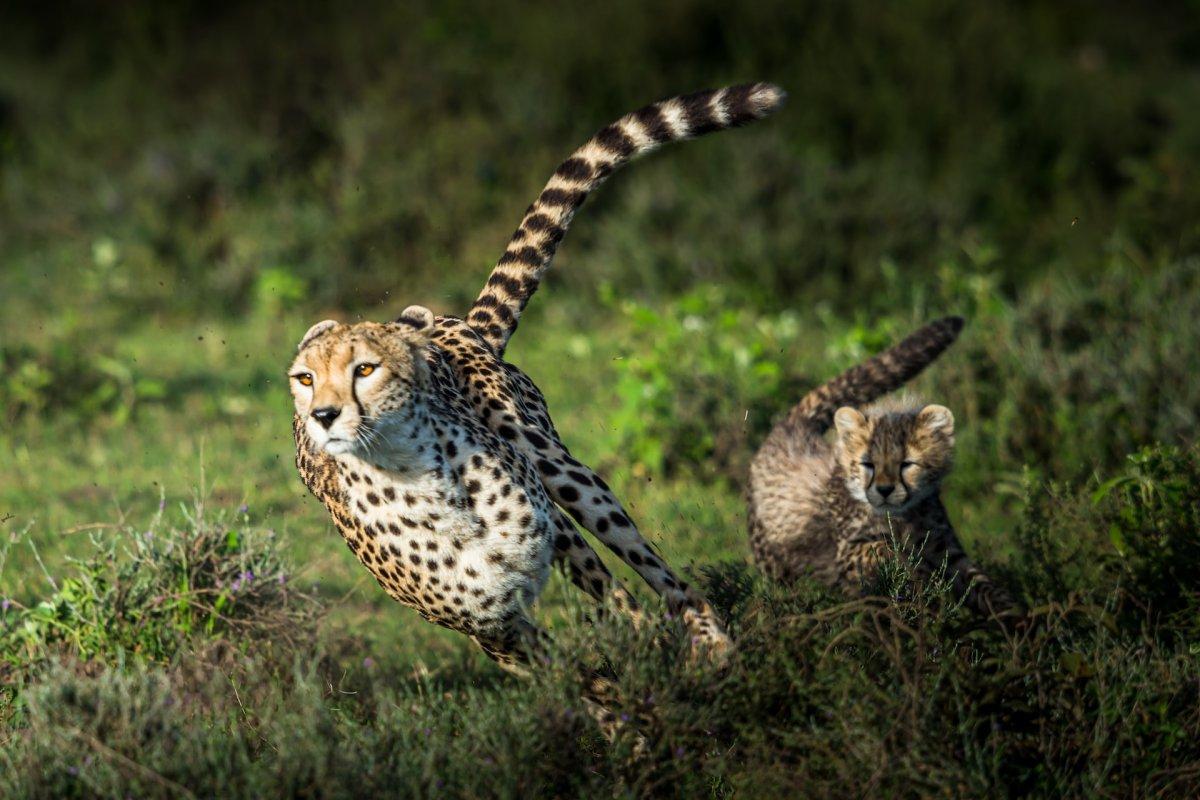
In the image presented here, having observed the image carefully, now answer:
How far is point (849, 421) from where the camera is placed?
465 centimetres

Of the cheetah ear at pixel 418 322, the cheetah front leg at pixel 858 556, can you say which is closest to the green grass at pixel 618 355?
the cheetah front leg at pixel 858 556

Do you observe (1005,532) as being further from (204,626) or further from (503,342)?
(204,626)

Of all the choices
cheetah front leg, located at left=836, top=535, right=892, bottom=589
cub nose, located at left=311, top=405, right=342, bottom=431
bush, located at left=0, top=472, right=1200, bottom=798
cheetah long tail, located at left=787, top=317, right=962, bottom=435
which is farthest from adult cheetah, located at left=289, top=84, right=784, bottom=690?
cheetah long tail, located at left=787, top=317, right=962, bottom=435

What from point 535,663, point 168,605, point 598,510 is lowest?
point 535,663

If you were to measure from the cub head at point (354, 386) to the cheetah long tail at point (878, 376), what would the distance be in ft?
6.34

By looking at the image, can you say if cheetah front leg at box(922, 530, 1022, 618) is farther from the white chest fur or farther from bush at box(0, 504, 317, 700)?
bush at box(0, 504, 317, 700)

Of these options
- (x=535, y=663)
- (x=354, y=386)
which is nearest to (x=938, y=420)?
(x=535, y=663)

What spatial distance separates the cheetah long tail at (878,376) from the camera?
16.5 ft

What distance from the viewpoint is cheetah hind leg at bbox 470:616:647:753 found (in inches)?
140

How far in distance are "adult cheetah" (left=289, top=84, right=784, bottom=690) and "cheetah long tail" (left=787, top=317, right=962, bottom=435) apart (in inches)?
44.6

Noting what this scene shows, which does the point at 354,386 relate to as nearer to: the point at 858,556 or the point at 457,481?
the point at 457,481

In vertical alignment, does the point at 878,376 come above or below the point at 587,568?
above

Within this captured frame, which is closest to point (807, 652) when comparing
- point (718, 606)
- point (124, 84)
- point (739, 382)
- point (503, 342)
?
point (718, 606)

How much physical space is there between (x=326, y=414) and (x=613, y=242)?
596 centimetres
